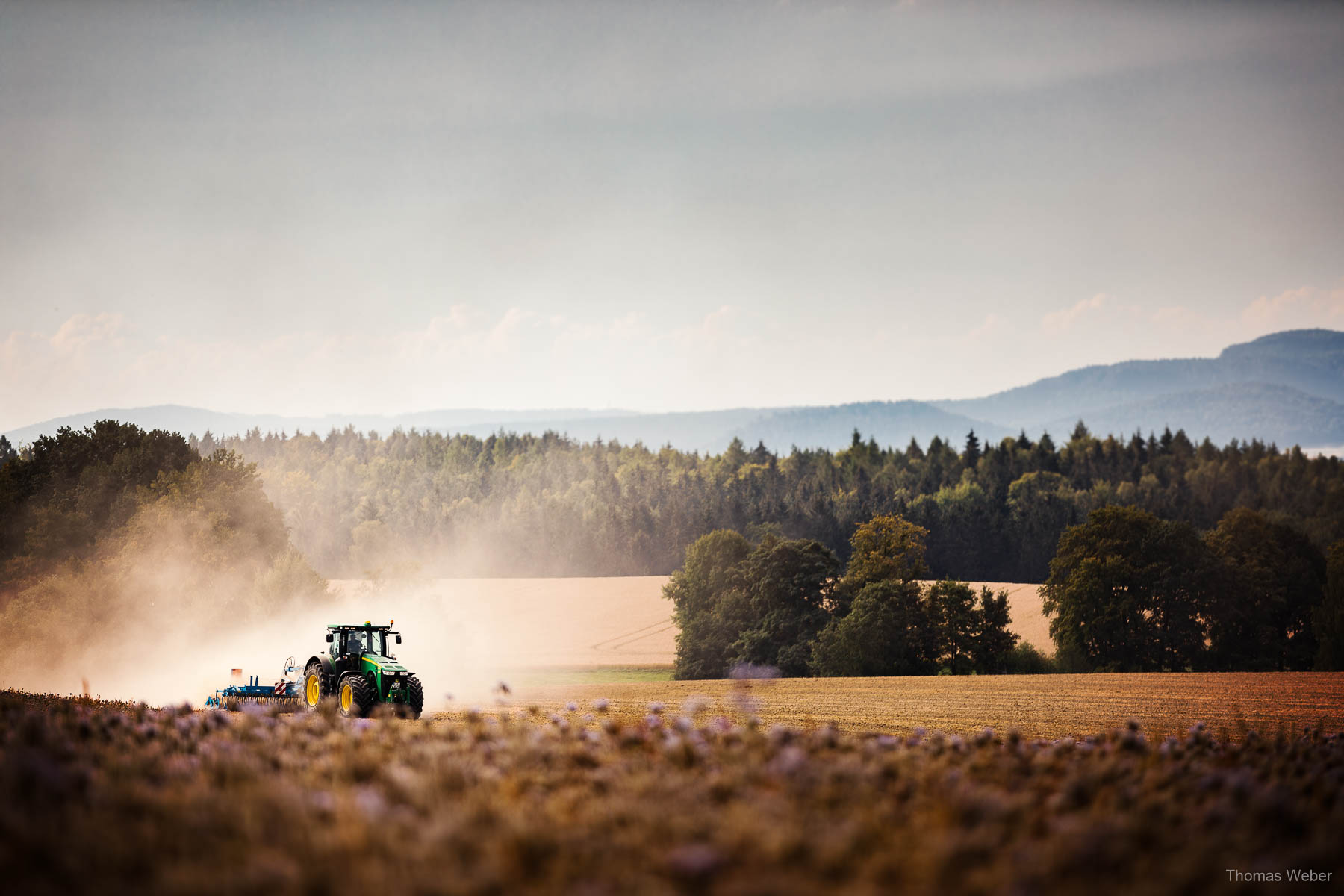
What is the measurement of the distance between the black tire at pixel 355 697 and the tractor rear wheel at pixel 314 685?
613mm

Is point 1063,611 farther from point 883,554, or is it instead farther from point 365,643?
point 365,643

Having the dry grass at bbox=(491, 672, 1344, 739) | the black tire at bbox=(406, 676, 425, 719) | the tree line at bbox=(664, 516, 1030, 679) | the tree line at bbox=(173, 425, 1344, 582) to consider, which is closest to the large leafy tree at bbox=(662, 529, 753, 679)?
the tree line at bbox=(664, 516, 1030, 679)

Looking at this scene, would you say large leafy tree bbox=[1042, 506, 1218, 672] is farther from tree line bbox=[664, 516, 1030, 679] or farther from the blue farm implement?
the blue farm implement

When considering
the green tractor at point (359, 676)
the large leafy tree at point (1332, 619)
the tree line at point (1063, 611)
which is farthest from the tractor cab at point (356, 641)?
the large leafy tree at point (1332, 619)

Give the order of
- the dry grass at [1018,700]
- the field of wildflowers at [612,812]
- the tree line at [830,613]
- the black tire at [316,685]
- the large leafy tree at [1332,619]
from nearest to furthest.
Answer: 1. the field of wildflowers at [612,812]
2. the black tire at [316,685]
3. the dry grass at [1018,700]
4. the tree line at [830,613]
5. the large leafy tree at [1332,619]

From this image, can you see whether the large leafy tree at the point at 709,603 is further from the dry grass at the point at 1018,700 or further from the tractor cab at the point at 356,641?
the tractor cab at the point at 356,641

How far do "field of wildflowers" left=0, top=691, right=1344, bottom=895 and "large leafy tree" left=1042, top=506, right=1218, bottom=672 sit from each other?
187 feet

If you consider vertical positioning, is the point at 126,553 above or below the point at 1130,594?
above

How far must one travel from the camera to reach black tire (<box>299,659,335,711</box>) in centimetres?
1992

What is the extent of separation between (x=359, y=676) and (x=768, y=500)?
405 feet

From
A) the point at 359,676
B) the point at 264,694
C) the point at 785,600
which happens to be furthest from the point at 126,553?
the point at 785,600

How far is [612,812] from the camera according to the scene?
6770mm

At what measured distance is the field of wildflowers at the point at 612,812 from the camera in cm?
552

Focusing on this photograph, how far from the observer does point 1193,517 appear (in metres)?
121
